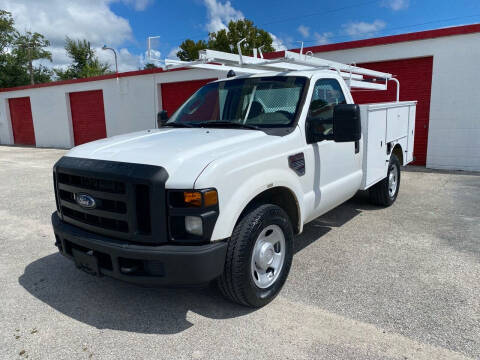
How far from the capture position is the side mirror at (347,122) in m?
3.42

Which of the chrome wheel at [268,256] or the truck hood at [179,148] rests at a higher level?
the truck hood at [179,148]

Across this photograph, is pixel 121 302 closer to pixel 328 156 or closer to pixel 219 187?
pixel 219 187

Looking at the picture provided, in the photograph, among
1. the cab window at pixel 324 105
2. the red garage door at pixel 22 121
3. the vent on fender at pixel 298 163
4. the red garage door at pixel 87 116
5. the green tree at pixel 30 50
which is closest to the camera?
the vent on fender at pixel 298 163

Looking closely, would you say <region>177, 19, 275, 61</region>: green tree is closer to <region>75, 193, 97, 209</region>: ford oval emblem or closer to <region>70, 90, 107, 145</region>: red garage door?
<region>70, 90, 107, 145</region>: red garage door

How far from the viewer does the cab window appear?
12.4 ft

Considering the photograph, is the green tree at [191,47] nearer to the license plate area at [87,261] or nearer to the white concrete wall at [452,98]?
the white concrete wall at [452,98]

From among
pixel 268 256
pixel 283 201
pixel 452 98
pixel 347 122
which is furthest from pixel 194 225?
pixel 452 98

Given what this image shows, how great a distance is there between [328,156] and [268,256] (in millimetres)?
1381

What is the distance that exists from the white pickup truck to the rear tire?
1839mm

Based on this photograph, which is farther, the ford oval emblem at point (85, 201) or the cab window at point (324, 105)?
the cab window at point (324, 105)

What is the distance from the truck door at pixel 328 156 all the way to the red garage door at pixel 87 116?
1471 cm

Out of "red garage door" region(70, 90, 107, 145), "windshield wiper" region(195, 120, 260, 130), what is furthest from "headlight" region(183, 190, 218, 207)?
"red garage door" region(70, 90, 107, 145)

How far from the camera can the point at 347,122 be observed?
11.3 feet

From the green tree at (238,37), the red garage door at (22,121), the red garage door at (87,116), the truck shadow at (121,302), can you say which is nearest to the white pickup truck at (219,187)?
the truck shadow at (121,302)
